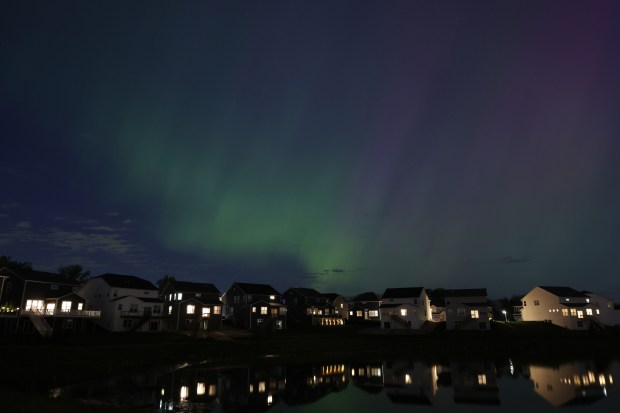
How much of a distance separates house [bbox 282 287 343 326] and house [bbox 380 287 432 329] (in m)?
16.5

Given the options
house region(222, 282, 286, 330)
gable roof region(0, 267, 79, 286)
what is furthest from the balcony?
house region(222, 282, 286, 330)

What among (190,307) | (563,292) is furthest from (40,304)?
(563,292)

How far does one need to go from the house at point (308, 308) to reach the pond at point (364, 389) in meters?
50.1

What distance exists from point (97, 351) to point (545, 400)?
153 ft

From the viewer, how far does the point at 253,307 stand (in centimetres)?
9006

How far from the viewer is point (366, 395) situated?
38.9 meters

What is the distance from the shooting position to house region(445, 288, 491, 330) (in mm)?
88562

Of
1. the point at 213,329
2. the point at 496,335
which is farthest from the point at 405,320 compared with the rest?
the point at 213,329

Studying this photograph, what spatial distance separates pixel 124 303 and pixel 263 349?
27889 millimetres

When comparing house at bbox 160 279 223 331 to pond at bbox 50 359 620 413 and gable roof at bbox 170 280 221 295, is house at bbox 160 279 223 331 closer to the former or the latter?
gable roof at bbox 170 280 221 295

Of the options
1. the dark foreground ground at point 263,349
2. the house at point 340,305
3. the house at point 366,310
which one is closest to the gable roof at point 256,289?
the dark foreground ground at point 263,349

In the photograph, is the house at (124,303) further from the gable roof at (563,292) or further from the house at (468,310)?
the gable roof at (563,292)

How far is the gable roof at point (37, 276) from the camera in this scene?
65.3m

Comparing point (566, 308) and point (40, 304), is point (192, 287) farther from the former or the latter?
point (566, 308)
